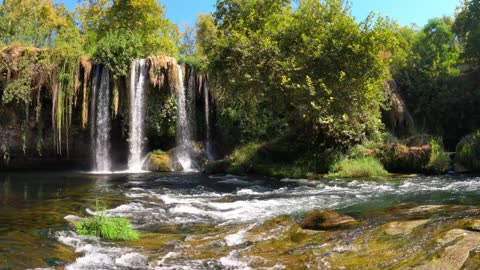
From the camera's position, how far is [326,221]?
8023 millimetres

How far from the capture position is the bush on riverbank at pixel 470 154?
19.9m

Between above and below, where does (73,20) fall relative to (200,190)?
above

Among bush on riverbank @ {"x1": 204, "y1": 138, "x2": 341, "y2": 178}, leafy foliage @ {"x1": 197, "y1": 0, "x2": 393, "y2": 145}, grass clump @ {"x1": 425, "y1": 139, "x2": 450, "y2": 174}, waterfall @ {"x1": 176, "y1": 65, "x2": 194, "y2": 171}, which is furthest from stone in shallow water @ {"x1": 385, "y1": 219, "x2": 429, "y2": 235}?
waterfall @ {"x1": 176, "y1": 65, "x2": 194, "y2": 171}

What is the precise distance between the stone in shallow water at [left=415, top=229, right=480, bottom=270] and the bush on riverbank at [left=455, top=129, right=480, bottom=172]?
1551cm

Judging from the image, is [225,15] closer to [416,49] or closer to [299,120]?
[299,120]

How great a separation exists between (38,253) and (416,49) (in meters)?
32.2

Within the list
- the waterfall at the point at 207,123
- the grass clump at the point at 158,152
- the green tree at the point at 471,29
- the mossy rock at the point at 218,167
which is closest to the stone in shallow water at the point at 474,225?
the mossy rock at the point at 218,167

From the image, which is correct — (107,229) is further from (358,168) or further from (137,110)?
(137,110)

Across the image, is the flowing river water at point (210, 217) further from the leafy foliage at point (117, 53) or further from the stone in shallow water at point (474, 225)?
the leafy foliage at point (117, 53)

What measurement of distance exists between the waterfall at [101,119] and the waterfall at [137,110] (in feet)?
4.42

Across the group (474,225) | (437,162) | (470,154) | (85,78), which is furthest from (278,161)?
(474,225)

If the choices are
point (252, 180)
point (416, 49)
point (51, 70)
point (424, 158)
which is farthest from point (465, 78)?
point (51, 70)

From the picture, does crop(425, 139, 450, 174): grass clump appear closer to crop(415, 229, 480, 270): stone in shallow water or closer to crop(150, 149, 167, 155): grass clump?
crop(150, 149, 167, 155): grass clump

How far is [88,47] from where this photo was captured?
27.4 m
